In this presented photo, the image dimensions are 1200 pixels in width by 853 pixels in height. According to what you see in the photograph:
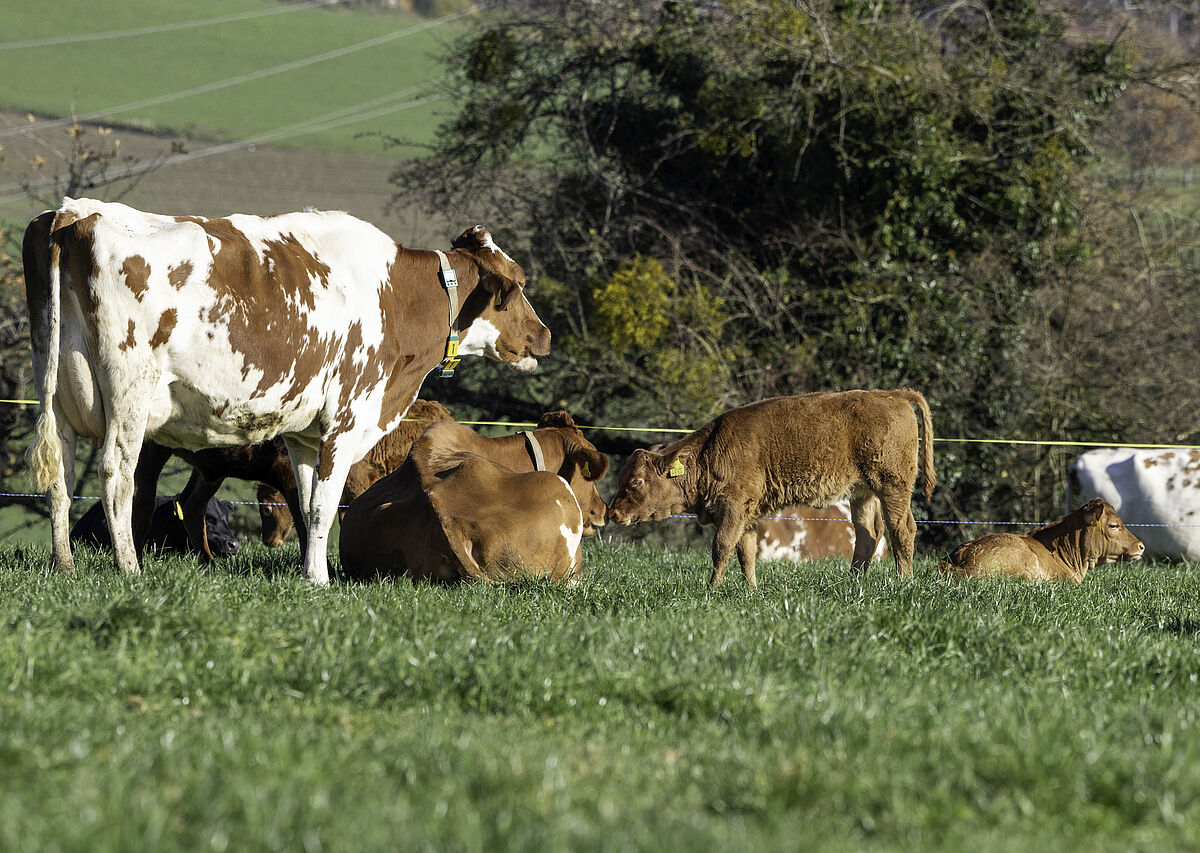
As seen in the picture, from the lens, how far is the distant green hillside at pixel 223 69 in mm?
53125

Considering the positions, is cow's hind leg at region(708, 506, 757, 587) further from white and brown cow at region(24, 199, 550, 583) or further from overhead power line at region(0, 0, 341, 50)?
overhead power line at region(0, 0, 341, 50)

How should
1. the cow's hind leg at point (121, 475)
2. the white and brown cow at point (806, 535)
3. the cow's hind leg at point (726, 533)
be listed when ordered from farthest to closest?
the white and brown cow at point (806, 535) < the cow's hind leg at point (726, 533) < the cow's hind leg at point (121, 475)

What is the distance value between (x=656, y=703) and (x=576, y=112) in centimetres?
1305

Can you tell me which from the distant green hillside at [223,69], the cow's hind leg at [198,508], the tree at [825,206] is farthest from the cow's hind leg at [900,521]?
the distant green hillside at [223,69]

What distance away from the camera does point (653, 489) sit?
26.1 feet

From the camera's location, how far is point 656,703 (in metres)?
4.09

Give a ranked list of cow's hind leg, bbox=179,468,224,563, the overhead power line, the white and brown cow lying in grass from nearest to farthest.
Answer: the white and brown cow lying in grass < cow's hind leg, bbox=179,468,224,563 < the overhead power line

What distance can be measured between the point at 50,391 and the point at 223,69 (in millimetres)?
59838

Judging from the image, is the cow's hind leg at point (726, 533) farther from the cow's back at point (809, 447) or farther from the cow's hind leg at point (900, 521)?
the cow's hind leg at point (900, 521)

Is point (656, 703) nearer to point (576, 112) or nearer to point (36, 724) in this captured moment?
point (36, 724)

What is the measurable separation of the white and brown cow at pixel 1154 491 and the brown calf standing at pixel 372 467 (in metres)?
6.50

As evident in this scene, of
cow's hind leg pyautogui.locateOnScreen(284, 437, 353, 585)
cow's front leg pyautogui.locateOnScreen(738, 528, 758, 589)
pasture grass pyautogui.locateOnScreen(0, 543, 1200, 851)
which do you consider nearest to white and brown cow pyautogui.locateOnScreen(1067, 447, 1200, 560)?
cow's front leg pyautogui.locateOnScreen(738, 528, 758, 589)

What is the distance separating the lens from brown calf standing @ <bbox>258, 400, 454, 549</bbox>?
31.0 feet

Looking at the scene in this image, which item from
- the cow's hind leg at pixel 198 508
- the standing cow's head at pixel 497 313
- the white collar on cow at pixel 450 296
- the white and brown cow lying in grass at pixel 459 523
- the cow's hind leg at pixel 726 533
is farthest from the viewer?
→ the cow's hind leg at pixel 198 508
